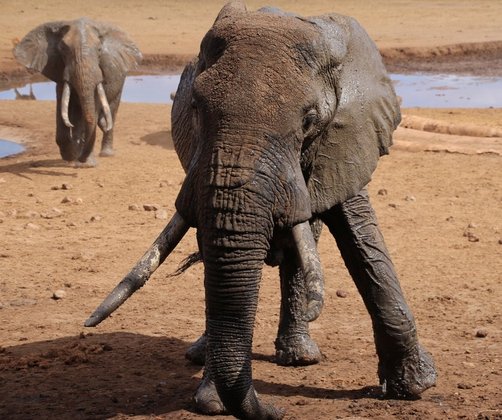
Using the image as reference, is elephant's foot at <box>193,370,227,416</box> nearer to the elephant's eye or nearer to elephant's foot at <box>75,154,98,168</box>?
the elephant's eye

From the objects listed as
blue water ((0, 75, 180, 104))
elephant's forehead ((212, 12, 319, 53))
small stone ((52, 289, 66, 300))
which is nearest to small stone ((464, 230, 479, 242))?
small stone ((52, 289, 66, 300))

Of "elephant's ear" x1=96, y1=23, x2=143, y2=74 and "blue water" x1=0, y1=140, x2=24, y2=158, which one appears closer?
"elephant's ear" x1=96, y1=23, x2=143, y2=74

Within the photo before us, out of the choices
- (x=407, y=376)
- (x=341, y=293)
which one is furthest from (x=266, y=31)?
(x=341, y=293)

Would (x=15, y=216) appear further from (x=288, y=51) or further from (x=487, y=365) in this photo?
(x=288, y=51)

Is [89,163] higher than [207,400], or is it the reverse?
[207,400]

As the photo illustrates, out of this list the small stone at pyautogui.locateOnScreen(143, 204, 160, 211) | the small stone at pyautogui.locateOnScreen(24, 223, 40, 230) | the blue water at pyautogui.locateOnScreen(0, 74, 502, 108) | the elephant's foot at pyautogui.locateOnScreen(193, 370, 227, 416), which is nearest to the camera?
the elephant's foot at pyautogui.locateOnScreen(193, 370, 227, 416)

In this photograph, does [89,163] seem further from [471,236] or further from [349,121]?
[349,121]

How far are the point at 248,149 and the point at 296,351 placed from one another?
6.51ft

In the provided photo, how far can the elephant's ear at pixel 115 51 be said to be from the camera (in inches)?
477

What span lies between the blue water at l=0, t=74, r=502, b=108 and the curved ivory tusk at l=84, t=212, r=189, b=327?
484 inches

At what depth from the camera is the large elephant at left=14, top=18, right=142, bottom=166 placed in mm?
11523

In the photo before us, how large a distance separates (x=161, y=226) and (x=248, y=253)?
498 cm

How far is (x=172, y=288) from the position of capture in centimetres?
724

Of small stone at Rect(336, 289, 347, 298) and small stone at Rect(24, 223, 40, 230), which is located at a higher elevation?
small stone at Rect(336, 289, 347, 298)
